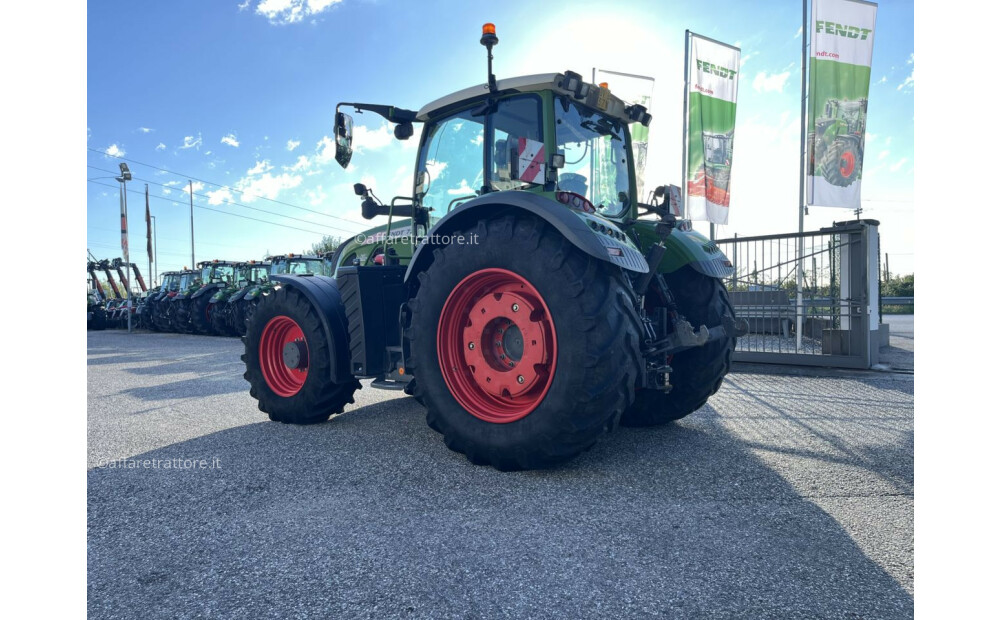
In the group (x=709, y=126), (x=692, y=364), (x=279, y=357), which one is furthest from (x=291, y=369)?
(x=709, y=126)

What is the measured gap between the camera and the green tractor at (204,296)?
1669cm

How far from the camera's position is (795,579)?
5.92ft

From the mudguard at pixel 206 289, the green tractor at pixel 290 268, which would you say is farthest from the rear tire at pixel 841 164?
the mudguard at pixel 206 289

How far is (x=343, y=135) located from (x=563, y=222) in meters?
1.77

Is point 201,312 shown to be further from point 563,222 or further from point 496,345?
point 563,222

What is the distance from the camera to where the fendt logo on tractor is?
275 centimetres

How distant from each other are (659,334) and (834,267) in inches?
198

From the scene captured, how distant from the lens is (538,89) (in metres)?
3.38

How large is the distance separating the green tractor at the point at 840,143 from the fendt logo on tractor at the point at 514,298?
636 centimetres

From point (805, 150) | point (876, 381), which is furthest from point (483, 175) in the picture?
point (805, 150)

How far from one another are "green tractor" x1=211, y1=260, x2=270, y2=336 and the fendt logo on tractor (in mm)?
11430

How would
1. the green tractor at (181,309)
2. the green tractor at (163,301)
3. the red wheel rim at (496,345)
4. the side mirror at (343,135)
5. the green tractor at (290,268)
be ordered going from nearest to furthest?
1. the red wheel rim at (496,345)
2. the side mirror at (343,135)
3. the green tractor at (290,268)
4. the green tractor at (181,309)
5. the green tractor at (163,301)

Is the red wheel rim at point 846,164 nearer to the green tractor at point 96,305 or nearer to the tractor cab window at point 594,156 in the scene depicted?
the tractor cab window at point 594,156

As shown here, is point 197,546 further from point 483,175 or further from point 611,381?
point 483,175
